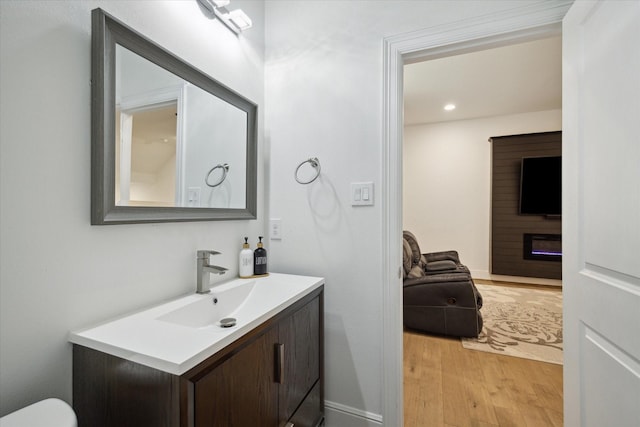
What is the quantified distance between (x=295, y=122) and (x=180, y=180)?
2.46ft

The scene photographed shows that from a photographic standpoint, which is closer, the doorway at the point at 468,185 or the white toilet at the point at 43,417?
the white toilet at the point at 43,417

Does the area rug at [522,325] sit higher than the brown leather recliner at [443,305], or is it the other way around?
the brown leather recliner at [443,305]

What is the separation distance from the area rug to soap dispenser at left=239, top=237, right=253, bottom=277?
6.76 ft

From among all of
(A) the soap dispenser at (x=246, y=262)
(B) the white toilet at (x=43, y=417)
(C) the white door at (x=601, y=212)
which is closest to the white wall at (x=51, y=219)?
(B) the white toilet at (x=43, y=417)

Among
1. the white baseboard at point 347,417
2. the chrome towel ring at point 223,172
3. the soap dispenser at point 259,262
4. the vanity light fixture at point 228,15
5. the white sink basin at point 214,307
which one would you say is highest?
the vanity light fixture at point 228,15

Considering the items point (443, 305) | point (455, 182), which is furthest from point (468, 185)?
point (443, 305)

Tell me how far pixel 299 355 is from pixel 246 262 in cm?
54

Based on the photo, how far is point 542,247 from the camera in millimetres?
4340

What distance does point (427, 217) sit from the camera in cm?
504

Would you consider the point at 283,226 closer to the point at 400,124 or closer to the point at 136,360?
the point at 400,124

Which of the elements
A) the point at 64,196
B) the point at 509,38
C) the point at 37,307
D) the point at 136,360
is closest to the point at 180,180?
the point at 64,196

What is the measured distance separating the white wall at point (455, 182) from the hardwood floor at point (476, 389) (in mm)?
2799

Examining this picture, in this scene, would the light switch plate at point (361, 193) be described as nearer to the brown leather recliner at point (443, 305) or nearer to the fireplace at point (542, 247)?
the brown leather recliner at point (443, 305)

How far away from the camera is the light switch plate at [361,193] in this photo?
1.48 metres
